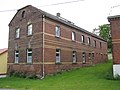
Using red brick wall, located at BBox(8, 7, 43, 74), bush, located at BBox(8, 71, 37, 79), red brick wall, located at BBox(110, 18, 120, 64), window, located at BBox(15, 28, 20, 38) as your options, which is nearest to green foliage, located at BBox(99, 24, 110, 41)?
window, located at BBox(15, 28, 20, 38)

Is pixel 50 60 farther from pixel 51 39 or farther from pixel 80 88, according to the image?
pixel 80 88

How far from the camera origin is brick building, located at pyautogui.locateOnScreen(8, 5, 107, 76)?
2230 cm

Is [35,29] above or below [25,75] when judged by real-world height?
above

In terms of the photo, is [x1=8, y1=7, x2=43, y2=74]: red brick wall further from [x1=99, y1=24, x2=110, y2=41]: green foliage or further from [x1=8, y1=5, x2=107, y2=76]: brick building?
[x1=99, y1=24, x2=110, y2=41]: green foliage

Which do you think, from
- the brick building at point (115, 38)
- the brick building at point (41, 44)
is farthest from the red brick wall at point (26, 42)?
the brick building at point (115, 38)

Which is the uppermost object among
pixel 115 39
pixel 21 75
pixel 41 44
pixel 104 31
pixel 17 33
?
pixel 104 31

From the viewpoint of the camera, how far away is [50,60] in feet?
74.6

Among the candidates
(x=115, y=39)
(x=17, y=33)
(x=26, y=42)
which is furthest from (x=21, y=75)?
(x=115, y=39)

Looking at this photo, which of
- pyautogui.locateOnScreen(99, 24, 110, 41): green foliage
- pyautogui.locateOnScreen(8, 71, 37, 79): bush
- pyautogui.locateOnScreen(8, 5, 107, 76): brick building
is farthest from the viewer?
pyautogui.locateOnScreen(99, 24, 110, 41): green foliage

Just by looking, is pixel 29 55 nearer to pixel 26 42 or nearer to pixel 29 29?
pixel 26 42

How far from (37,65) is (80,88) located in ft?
30.6

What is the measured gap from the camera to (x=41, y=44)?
22.0 meters

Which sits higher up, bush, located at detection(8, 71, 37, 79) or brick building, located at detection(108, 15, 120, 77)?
brick building, located at detection(108, 15, 120, 77)

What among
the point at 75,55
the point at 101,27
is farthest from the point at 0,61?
the point at 101,27
